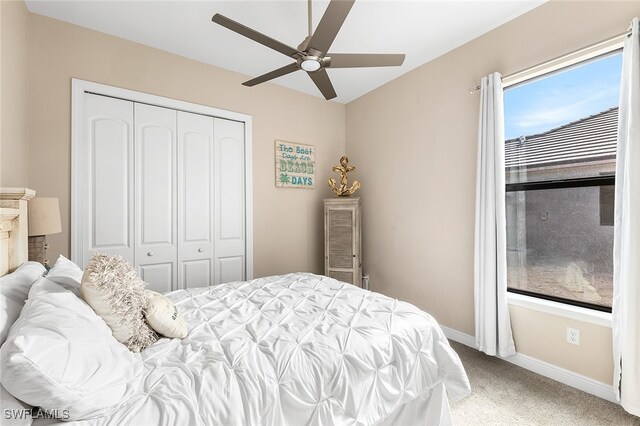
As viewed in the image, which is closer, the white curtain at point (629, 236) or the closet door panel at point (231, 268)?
the white curtain at point (629, 236)

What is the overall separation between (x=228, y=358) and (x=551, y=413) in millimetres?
2013

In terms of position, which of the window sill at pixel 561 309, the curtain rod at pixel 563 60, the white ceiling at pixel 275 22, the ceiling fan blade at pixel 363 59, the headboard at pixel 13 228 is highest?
the white ceiling at pixel 275 22

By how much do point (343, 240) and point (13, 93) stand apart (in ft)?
9.88

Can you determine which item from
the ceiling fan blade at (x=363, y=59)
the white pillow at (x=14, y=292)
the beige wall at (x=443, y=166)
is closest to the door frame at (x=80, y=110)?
the white pillow at (x=14, y=292)

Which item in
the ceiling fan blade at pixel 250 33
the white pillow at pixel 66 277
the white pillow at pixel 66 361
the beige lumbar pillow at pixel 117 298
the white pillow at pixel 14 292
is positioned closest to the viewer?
the white pillow at pixel 66 361

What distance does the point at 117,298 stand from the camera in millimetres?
1205

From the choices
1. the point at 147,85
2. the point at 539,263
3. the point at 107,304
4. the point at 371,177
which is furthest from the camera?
the point at 371,177

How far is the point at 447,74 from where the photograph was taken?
2904mm

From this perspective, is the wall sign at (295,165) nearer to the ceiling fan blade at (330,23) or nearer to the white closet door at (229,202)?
the white closet door at (229,202)

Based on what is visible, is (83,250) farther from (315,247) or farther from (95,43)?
(315,247)

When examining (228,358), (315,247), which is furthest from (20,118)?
(315,247)

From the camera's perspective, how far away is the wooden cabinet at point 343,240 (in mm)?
3521

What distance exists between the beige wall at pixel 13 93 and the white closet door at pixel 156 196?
0.74 metres

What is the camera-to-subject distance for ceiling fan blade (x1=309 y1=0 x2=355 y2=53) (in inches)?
57.7
